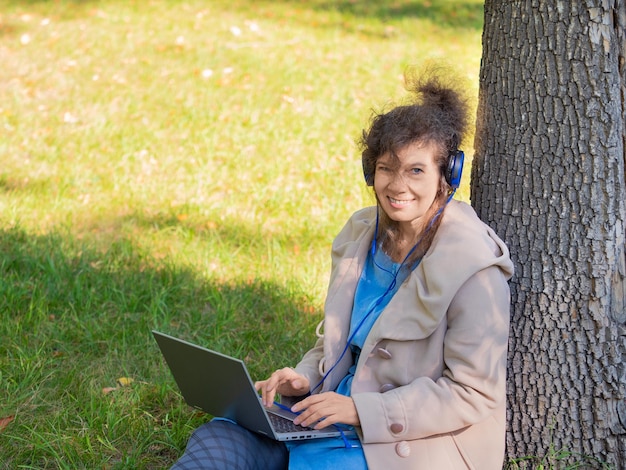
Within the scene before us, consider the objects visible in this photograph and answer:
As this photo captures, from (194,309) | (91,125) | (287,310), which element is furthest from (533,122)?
(91,125)

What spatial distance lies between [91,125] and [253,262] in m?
2.68

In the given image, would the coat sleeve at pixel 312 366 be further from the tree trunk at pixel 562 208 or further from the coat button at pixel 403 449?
the tree trunk at pixel 562 208

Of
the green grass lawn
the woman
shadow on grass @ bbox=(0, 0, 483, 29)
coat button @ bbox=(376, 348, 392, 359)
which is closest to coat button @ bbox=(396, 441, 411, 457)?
the woman

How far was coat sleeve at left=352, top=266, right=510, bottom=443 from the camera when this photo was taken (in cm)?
234

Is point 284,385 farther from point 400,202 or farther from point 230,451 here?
point 400,202

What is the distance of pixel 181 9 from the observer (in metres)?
10.0

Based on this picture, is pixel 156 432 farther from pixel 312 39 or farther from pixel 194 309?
pixel 312 39

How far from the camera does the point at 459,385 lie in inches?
93.0

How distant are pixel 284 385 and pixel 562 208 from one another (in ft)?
3.54

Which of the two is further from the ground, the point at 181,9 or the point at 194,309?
the point at 181,9

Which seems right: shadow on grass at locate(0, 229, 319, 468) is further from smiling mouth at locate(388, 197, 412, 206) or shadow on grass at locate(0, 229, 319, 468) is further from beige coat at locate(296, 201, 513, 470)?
smiling mouth at locate(388, 197, 412, 206)

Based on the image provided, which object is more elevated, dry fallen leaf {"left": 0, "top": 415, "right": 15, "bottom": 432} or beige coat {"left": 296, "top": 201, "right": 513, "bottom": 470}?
beige coat {"left": 296, "top": 201, "right": 513, "bottom": 470}

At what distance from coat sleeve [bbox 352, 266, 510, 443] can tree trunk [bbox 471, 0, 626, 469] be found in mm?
397

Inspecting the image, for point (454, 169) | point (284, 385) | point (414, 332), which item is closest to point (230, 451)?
point (284, 385)
